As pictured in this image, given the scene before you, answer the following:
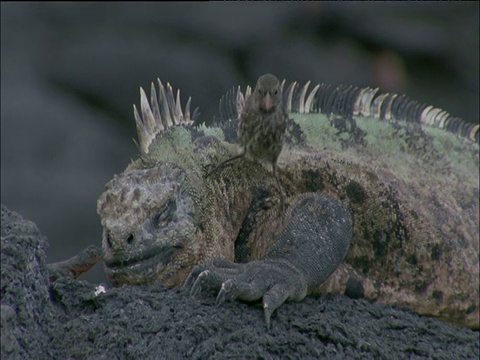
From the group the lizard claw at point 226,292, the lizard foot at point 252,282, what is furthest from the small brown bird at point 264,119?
the lizard claw at point 226,292

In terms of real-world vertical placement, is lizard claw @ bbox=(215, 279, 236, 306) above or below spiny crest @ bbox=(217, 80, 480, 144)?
below

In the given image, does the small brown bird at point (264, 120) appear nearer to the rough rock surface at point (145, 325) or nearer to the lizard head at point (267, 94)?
the lizard head at point (267, 94)

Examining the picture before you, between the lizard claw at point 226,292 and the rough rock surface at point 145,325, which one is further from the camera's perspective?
the lizard claw at point 226,292

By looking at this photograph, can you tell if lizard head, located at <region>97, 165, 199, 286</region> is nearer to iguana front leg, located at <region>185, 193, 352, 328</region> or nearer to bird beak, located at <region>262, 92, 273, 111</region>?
iguana front leg, located at <region>185, 193, 352, 328</region>

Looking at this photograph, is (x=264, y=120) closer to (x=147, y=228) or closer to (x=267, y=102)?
(x=267, y=102)

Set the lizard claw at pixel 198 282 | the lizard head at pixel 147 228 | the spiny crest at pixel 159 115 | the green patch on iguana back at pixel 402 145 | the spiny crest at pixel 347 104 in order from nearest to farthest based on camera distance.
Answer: the lizard claw at pixel 198 282, the lizard head at pixel 147 228, the spiny crest at pixel 159 115, the spiny crest at pixel 347 104, the green patch on iguana back at pixel 402 145

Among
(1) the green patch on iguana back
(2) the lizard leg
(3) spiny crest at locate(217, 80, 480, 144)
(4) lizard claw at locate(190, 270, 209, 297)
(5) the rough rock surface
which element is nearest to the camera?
(5) the rough rock surface

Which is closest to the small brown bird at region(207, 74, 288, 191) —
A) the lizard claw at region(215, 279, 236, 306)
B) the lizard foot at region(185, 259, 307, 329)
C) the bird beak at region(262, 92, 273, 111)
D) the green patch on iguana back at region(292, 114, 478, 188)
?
the bird beak at region(262, 92, 273, 111)
